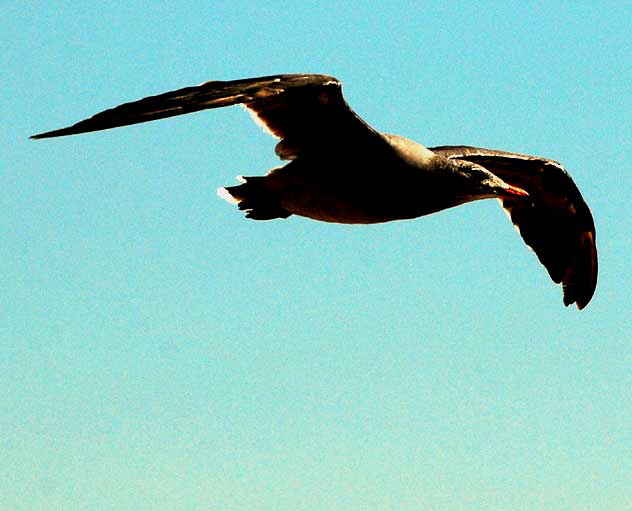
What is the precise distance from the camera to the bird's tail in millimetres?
10430

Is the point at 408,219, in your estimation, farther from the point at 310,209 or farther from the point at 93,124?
the point at 93,124

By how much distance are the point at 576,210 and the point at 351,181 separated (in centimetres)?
493

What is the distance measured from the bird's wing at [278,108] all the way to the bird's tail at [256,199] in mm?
492

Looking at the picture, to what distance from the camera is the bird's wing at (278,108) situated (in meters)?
8.52

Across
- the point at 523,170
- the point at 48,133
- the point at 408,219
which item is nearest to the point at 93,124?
the point at 48,133

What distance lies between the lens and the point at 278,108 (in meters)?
9.74

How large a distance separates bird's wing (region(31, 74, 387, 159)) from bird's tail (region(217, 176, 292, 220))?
1.61 feet

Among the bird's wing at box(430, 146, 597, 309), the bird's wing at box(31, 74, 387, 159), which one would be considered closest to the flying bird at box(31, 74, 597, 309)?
the bird's wing at box(31, 74, 387, 159)

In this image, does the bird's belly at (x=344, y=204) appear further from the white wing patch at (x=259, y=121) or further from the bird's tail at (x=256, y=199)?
the white wing patch at (x=259, y=121)

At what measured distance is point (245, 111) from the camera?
991 centimetres

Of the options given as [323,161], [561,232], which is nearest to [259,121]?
[323,161]

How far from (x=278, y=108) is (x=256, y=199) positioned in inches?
45.5

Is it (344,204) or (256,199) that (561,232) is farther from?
(256,199)

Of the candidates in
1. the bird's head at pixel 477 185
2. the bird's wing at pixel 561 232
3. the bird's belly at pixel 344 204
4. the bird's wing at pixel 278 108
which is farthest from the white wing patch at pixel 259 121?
the bird's wing at pixel 561 232
